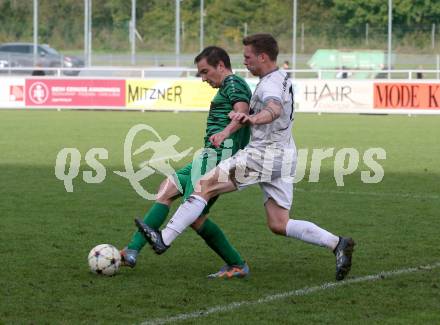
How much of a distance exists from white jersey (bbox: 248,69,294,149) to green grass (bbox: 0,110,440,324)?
983 mm

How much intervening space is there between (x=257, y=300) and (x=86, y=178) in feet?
26.5

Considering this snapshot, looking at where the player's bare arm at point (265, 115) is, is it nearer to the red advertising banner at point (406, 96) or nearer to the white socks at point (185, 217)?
the white socks at point (185, 217)

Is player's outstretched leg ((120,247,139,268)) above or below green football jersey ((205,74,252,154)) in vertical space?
below

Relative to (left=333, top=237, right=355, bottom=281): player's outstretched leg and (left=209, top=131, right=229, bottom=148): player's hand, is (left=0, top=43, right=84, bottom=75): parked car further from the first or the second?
(left=209, top=131, right=229, bottom=148): player's hand

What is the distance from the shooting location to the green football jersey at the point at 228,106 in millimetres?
7559

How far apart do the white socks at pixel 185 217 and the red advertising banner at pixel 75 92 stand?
81.1 feet

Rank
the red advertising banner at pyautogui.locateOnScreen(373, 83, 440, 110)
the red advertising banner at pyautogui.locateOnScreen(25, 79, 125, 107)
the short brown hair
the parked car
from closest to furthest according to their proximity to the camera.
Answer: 1. the short brown hair
2. the red advertising banner at pyautogui.locateOnScreen(373, 83, 440, 110)
3. the red advertising banner at pyautogui.locateOnScreen(25, 79, 125, 107)
4. the parked car

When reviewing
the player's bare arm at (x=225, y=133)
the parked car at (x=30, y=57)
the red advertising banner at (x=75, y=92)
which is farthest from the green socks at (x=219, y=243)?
the parked car at (x=30, y=57)

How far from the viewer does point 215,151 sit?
25.5 ft

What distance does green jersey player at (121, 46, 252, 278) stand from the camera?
300 inches

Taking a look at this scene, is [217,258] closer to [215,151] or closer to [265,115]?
[215,151]

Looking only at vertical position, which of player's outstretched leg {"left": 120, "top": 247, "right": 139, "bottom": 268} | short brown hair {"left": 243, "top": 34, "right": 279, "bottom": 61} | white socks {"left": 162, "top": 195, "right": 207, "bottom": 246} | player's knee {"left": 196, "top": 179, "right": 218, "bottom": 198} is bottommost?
player's outstretched leg {"left": 120, "top": 247, "right": 139, "bottom": 268}

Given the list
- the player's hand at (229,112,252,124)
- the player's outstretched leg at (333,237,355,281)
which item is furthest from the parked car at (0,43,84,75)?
the player's hand at (229,112,252,124)

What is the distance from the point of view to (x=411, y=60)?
50.3 m
